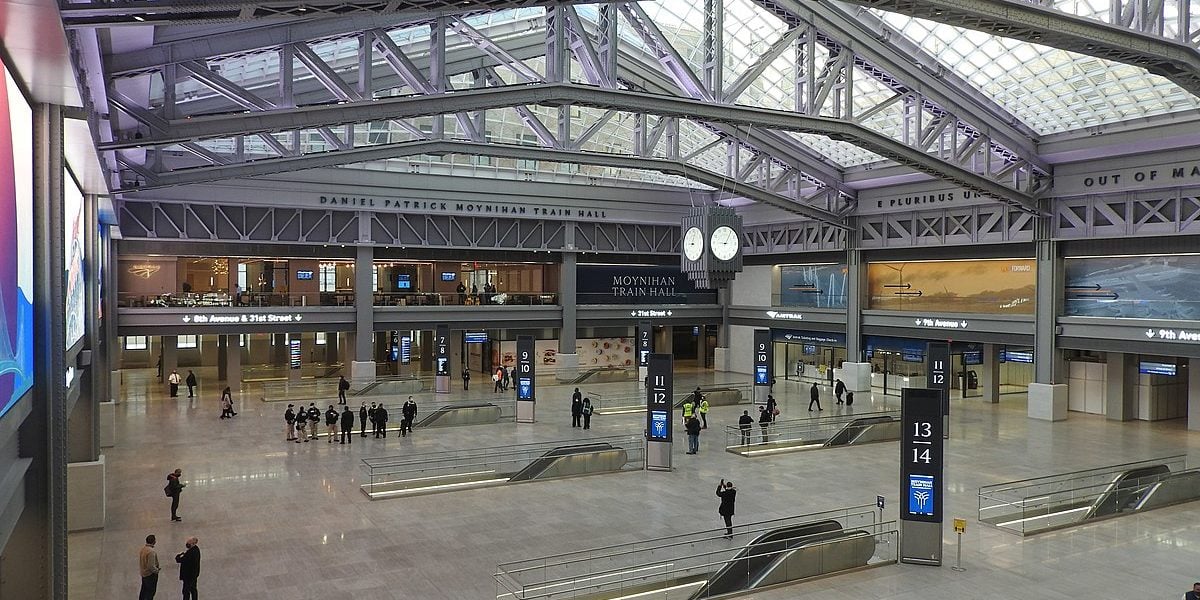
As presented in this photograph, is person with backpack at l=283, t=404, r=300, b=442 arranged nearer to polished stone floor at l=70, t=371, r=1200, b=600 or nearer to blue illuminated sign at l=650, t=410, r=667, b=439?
polished stone floor at l=70, t=371, r=1200, b=600

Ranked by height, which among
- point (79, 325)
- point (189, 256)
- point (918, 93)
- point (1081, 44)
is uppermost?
point (918, 93)

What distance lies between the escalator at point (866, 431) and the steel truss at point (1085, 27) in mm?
14895

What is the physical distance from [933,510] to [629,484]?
339 inches

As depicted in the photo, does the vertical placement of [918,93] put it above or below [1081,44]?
above

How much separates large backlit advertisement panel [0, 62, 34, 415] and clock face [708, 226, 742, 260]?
59.0 feet

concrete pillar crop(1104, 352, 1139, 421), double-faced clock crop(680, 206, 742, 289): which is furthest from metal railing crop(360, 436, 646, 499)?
concrete pillar crop(1104, 352, 1139, 421)

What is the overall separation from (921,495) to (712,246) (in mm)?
10965

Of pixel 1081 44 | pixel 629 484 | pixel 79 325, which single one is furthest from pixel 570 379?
pixel 1081 44

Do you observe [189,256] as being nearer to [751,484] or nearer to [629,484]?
[629,484]

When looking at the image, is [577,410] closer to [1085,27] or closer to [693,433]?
[693,433]

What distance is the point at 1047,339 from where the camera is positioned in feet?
113

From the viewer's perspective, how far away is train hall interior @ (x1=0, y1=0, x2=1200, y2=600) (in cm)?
1400

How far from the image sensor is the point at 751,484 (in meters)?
22.2

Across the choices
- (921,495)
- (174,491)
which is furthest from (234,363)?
(921,495)
